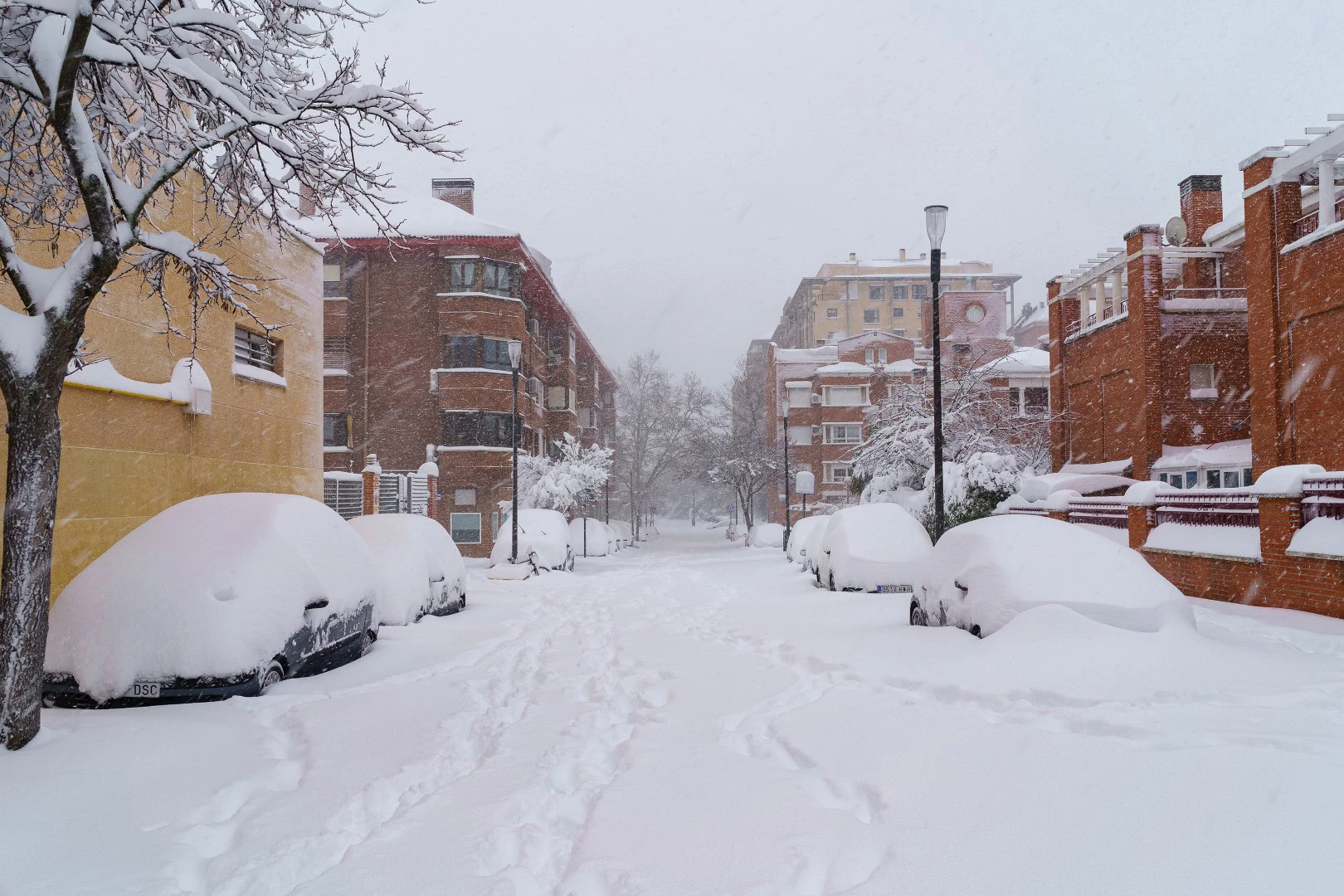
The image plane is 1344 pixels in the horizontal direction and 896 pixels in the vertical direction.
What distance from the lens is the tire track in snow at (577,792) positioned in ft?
12.3

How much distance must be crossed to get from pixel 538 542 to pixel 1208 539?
1608 centimetres

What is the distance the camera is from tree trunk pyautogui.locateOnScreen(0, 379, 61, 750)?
529 cm

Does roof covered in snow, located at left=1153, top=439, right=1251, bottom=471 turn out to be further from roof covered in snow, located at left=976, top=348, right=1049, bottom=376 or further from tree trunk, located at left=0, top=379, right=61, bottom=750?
tree trunk, located at left=0, top=379, right=61, bottom=750

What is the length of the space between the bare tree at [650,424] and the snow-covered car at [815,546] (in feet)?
99.4

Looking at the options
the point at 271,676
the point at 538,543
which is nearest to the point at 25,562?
the point at 271,676

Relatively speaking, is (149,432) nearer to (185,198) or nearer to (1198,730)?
(185,198)

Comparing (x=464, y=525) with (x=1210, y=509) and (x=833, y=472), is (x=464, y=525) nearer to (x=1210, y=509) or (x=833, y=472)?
(x=1210, y=509)

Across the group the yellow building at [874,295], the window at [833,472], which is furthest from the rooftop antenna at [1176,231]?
the yellow building at [874,295]

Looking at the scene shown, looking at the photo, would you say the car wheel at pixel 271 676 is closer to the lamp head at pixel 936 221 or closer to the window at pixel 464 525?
the lamp head at pixel 936 221

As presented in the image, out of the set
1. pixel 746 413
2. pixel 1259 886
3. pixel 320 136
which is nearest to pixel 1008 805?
pixel 1259 886

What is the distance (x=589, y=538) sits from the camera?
33312 mm

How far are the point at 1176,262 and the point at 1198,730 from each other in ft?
81.3

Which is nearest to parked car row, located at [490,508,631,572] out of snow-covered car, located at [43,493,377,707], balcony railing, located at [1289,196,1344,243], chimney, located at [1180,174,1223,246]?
snow-covered car, located at [43,493,377,707]

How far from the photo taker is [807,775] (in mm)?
5074
